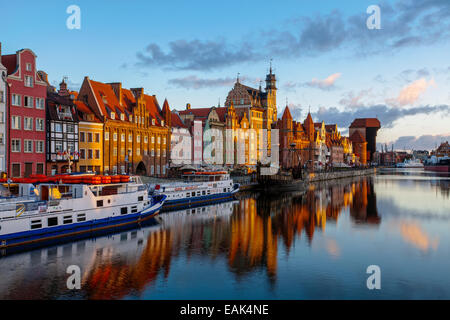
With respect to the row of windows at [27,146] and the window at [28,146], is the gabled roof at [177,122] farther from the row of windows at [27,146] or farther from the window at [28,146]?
the window at [28,146]

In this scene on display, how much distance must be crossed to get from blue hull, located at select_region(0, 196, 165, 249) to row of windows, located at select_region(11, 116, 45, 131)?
956 inches

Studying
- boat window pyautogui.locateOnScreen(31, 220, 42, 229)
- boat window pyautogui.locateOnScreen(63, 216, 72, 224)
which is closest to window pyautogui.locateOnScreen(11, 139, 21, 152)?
boat window pyautogui.locateOnScreen(63, 216, 72, 224)

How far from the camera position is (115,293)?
2530cm

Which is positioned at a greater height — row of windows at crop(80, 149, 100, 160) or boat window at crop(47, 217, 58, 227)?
row of windows at crop(80, 149, 100, 160)

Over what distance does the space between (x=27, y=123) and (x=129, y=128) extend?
22255 millimetres

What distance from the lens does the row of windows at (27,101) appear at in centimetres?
5991

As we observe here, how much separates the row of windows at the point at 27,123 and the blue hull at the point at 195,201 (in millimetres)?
21212

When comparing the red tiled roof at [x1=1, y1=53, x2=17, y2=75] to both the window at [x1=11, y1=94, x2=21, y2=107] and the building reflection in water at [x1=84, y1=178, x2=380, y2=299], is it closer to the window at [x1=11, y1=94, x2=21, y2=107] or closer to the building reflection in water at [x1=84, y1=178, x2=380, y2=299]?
the window at [x1=11, y1=94, x2=21, y2=107]

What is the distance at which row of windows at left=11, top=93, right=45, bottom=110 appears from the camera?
2359 inches

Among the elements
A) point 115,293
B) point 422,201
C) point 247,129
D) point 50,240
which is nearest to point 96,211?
point 50,240

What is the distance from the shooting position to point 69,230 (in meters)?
39.5
